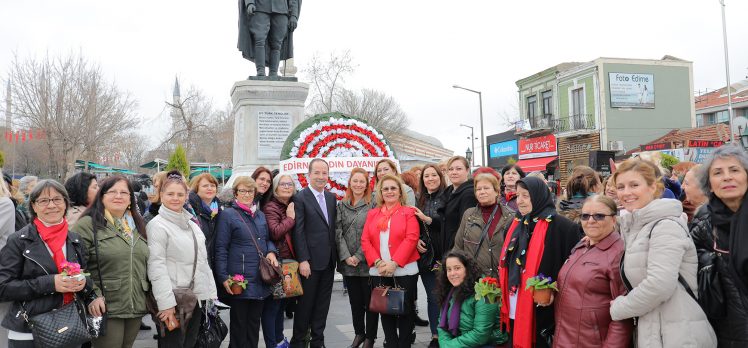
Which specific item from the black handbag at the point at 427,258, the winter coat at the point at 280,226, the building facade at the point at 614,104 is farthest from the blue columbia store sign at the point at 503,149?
the winter coat at the point at 280,226

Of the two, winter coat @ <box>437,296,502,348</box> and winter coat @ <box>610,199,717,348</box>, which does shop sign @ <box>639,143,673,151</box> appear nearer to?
winter coat @ <box>437,296,502,348</box>

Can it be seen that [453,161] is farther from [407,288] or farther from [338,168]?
[338,168]

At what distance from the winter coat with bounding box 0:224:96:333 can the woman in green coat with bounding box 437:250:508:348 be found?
109 inches

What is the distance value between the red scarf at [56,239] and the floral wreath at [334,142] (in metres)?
3.65

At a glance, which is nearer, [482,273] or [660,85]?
[482,273]

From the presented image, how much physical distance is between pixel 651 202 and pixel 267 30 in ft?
26.3

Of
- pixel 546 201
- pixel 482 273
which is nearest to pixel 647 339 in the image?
pixel 546 201

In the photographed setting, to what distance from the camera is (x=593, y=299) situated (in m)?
3.30

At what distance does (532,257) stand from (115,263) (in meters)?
2.93

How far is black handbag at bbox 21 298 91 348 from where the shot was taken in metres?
3.36

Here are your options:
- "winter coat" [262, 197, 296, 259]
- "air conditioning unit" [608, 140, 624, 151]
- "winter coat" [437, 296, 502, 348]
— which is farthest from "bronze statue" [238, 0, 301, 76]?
Answer: "air conditioning unit" [608, 140, 624, 151]

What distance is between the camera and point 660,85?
31969 mm

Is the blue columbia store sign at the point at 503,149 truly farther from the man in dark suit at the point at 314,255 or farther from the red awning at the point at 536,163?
the man in dark suit at the point at 314,255

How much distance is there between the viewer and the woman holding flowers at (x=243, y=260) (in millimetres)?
4742
